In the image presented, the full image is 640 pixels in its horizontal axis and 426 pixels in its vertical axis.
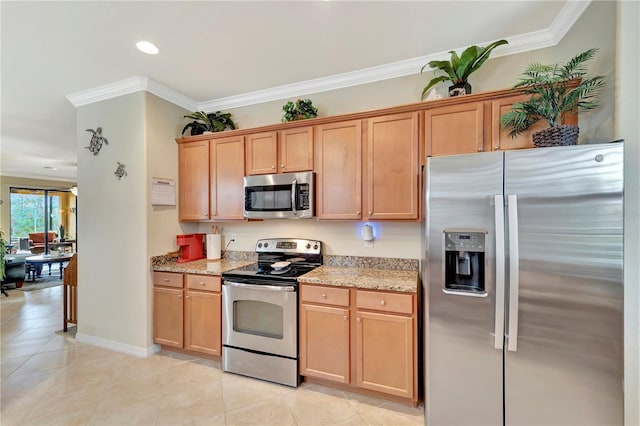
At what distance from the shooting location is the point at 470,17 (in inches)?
79.1

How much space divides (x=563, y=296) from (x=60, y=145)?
7.51m

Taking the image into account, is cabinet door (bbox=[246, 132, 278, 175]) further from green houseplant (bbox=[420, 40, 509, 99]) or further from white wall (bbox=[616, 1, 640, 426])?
white wall (bbox=[616, 1, 640, 426])

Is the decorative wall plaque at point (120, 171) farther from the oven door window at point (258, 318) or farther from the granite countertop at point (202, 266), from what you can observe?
the oven door window at point (258, 318)

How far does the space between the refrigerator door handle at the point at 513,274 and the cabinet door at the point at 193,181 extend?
2.83 metres

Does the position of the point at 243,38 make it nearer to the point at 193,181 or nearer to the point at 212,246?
the point at 193,181

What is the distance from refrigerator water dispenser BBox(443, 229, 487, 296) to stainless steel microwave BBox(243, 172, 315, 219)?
128cm

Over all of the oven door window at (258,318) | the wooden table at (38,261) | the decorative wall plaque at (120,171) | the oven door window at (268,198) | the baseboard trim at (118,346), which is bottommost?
the baseboard trim at (118,346)

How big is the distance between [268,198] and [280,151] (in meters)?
0.49

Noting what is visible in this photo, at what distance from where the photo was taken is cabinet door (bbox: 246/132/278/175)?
2.82 metres

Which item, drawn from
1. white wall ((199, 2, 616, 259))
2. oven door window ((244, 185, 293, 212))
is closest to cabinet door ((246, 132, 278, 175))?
oven door window ((244, 185, 293, 212))

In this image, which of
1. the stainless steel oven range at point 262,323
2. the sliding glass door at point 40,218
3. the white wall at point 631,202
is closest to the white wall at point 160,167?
the stainless steel oven range at point 262,323

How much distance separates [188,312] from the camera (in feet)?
9.17

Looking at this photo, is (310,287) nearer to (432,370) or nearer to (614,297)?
(432,370)

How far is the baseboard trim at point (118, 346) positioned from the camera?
2.90 meters
